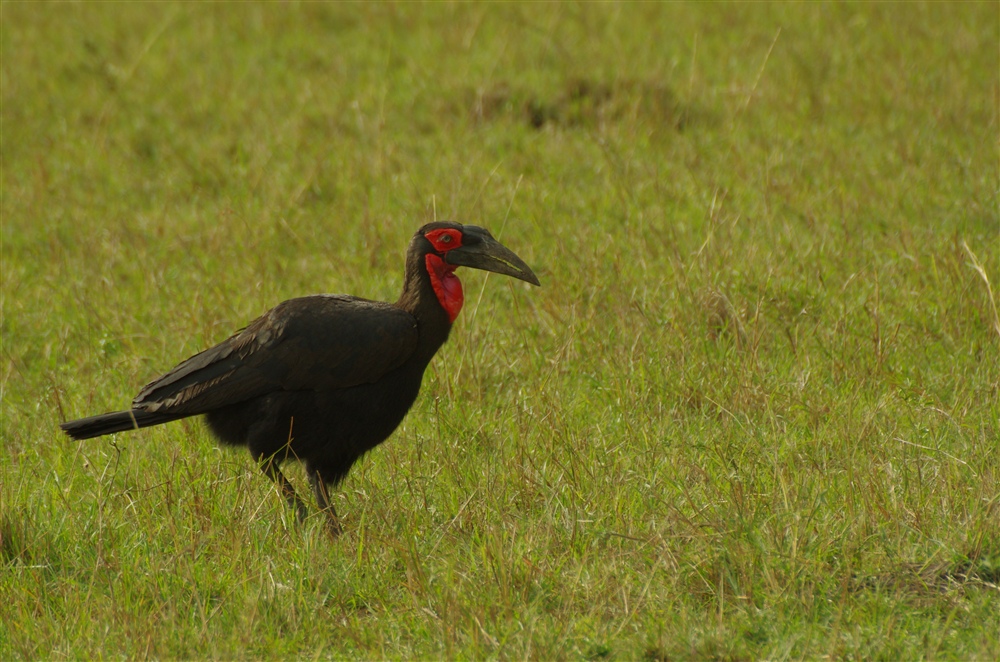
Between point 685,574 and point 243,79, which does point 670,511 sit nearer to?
point 685,574

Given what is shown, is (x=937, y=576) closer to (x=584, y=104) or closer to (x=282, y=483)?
(x=282, y=483)

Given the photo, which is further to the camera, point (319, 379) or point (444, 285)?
point (444, 285)

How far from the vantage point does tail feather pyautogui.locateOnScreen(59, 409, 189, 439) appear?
3.93 m

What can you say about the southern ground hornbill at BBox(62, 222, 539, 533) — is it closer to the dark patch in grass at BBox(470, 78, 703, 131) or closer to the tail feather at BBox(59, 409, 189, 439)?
the tail feather at BBox(59, 409, 189, 439)

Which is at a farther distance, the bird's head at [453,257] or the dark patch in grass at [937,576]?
the bird's head at [453,257]

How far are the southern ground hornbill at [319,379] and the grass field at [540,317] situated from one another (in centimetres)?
18

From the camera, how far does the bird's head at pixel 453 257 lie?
163 inches

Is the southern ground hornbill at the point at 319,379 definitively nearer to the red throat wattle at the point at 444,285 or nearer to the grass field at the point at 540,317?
the red throat wattle at the point at 444,285

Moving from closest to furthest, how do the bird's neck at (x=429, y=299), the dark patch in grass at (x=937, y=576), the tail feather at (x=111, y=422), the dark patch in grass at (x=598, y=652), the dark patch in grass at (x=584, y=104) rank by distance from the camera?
1. the dark patch in grass at (x=598, y=652)
2. the dark patch in grass at (x=937, y=576)
3. the tail feather at (x=111, y=422)
4. the bird's neck at (x=429, y=299)
5. the dark patch in grass at (x=584, y=104)

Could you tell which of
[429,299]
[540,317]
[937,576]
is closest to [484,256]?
[429,299]

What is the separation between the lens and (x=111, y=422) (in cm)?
399

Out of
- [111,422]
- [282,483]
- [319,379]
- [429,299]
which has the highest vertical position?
[429,299]

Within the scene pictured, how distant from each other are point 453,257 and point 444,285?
10 cm

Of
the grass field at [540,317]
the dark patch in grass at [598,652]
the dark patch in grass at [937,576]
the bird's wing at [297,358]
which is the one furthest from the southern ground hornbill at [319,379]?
the dark patch in grass at [937,576]
